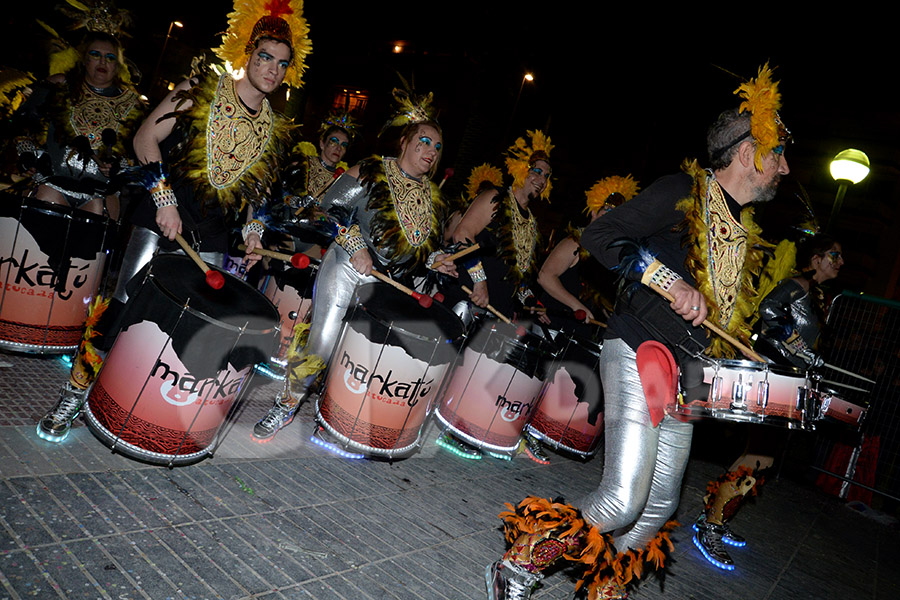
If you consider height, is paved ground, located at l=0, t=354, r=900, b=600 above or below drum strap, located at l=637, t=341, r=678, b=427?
below

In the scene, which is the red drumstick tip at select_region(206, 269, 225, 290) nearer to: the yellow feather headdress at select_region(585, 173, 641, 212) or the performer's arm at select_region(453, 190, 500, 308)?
the performer's arm at select_region(453, 190, 500, 308)

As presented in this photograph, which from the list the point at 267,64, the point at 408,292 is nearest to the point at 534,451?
the point at 408,292

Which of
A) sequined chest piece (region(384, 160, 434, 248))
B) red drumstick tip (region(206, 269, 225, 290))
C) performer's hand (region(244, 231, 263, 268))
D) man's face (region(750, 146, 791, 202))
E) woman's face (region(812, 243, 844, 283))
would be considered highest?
woman's face (region(812, 243, 844, 283))

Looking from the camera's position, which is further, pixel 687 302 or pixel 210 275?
pixel 210 275

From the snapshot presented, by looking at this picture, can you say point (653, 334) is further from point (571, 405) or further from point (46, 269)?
point (46, 269)

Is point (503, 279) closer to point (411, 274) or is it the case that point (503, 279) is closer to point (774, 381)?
point (411, 274)

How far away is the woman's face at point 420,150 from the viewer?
13.0ft

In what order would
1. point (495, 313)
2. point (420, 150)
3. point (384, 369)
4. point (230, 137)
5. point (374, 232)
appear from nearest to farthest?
point (230, 137) < point (384, 369) < point (374, 232) < point (420, 150) < point (495, 313)

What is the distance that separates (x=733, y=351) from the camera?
2553 millimetres

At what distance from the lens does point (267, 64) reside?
3.13m

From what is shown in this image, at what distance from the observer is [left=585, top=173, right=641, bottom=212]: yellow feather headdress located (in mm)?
6012

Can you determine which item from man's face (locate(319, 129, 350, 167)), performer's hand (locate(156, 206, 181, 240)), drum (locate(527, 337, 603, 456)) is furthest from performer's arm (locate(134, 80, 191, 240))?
man's face (locate(319, 129, 350, 167))

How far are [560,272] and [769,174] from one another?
2.92 metres

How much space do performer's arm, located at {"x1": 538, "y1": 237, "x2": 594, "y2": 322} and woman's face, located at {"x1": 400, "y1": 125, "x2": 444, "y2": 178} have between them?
179 cm
